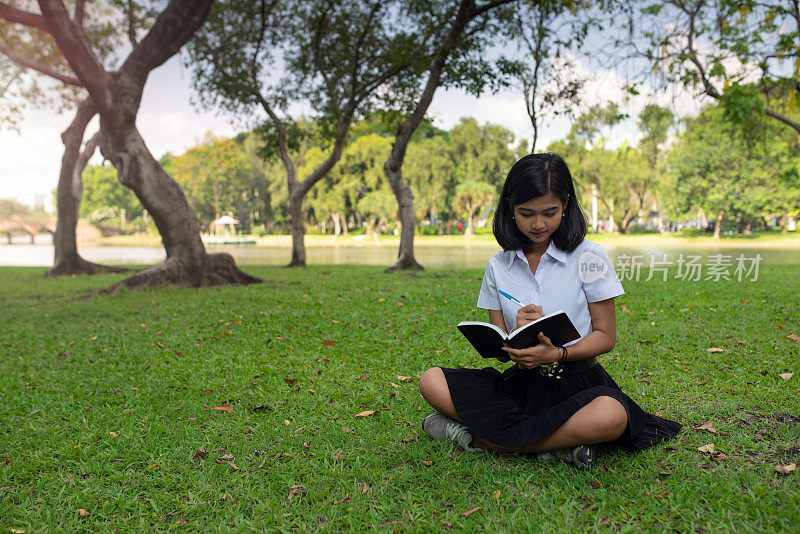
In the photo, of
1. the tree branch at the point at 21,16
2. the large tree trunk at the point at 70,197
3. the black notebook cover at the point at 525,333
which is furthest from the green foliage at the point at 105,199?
the black notebook cover at the point at 525,333

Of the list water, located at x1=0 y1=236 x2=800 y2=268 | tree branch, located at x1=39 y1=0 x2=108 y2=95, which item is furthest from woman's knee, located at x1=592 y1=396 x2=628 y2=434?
water, located at x1=0 y1=236 x2=800 y2=268

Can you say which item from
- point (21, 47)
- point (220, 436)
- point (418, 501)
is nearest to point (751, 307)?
point (418, 501)

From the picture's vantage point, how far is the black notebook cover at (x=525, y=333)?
2.25 m

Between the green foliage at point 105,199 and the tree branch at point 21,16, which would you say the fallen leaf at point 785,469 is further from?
the green foliage at point 105,199

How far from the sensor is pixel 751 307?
6781mm

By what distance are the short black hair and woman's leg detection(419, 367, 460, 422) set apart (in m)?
0.78

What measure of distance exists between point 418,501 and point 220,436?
4.64 ft

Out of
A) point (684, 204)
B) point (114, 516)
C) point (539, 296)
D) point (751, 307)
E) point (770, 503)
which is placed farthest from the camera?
point (684, 204)

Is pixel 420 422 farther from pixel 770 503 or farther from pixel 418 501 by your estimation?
pixel 770 503

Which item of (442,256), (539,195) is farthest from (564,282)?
(442,256)

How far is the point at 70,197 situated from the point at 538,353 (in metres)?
15.8

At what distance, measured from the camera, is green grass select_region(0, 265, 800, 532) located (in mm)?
2254

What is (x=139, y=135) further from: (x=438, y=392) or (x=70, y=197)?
(x=438, y=392)

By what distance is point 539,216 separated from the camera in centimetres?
254
